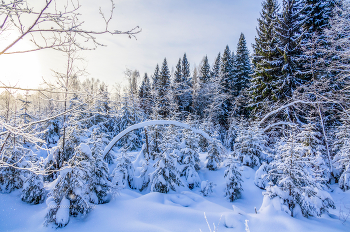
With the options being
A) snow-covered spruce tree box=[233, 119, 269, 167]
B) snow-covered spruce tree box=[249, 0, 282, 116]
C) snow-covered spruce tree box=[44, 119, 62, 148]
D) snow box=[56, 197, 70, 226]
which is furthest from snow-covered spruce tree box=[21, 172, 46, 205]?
snow-covered spruce tree box=[249, 0, 282, 116]

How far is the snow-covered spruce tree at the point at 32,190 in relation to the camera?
6.00 m

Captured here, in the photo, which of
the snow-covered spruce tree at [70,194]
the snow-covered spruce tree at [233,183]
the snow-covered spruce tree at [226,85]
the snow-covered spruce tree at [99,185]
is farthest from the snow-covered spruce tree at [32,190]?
the snow-covered spruce tree at [226,85]

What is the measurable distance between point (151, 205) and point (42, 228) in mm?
3258

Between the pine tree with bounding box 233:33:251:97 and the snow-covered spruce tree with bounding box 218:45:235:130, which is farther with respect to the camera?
the pine tree with bounding box 233:33:251:97

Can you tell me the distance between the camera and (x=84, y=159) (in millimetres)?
5879

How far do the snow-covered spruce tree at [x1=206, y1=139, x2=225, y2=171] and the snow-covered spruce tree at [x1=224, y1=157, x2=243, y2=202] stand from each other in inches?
94.3

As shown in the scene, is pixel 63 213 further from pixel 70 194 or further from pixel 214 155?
pixel 214 155

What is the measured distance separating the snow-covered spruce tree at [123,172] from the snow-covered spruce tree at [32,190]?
9.60 feet

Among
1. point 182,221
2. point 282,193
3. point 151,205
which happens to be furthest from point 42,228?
point 282,193

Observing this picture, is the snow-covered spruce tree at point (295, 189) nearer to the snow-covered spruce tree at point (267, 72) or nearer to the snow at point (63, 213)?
the snow at point (63, 213)

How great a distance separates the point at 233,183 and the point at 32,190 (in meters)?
8.95

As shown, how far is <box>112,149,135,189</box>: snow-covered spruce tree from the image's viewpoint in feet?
27.4

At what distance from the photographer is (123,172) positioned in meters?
8.69

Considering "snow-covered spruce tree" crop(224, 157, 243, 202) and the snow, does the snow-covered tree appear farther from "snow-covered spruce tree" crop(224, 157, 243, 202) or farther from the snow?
the snow
